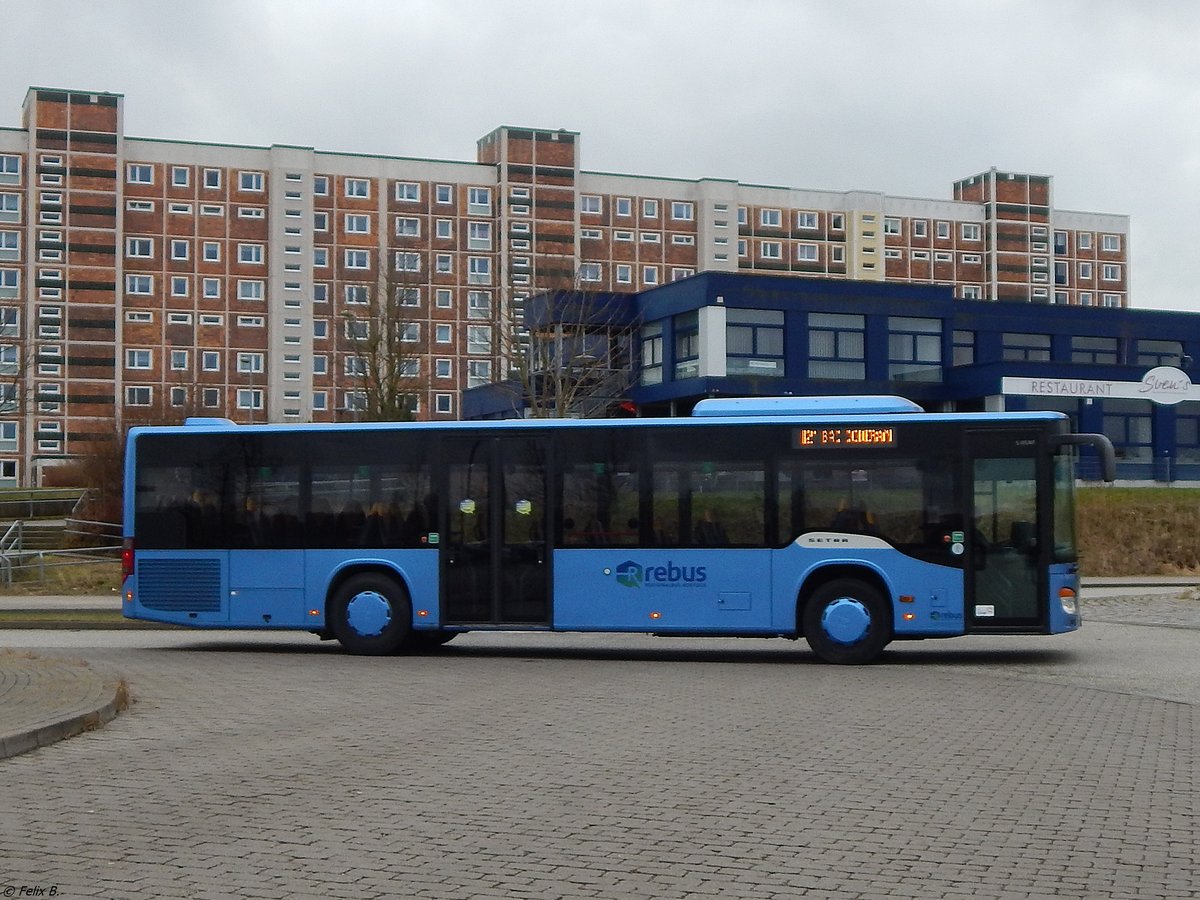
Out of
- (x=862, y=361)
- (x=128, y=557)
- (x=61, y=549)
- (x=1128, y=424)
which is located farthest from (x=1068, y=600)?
(x=1128, y=424)

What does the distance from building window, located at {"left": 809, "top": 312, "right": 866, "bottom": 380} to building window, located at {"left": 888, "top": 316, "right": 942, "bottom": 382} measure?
1.42 metres

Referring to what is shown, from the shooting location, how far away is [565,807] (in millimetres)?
8555

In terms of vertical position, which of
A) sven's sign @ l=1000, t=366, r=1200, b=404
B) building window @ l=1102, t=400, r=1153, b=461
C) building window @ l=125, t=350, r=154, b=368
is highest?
building window @ l=125, t=350, r=154, b=368

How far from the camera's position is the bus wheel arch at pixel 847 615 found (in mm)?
18219

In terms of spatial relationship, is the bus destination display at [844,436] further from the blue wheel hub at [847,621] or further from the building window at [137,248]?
the building window at [137,248]

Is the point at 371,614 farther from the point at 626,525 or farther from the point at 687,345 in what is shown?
the point at 687,345

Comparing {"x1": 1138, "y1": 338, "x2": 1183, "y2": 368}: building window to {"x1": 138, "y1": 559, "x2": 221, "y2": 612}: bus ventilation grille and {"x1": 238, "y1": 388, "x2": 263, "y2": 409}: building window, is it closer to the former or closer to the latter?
{"x1": 138, "y1": 559, "x2": 221, "y2": 612}: bus ventilation grille

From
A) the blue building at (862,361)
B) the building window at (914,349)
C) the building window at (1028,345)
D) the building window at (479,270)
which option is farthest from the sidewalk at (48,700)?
the building window at (479,270)

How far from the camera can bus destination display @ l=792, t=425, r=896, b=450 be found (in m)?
18.5

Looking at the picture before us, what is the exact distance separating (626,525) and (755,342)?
4346 cm

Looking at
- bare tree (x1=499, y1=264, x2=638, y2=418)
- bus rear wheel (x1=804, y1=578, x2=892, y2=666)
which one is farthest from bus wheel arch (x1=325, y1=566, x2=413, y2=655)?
bare tree (x1=499, y1=264, x2=638, y2=418)

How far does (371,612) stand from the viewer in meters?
19.6

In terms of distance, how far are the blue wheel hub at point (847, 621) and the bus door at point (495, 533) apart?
3488 mm

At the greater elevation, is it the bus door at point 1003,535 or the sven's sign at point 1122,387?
the sven's sign at point 1122,387
